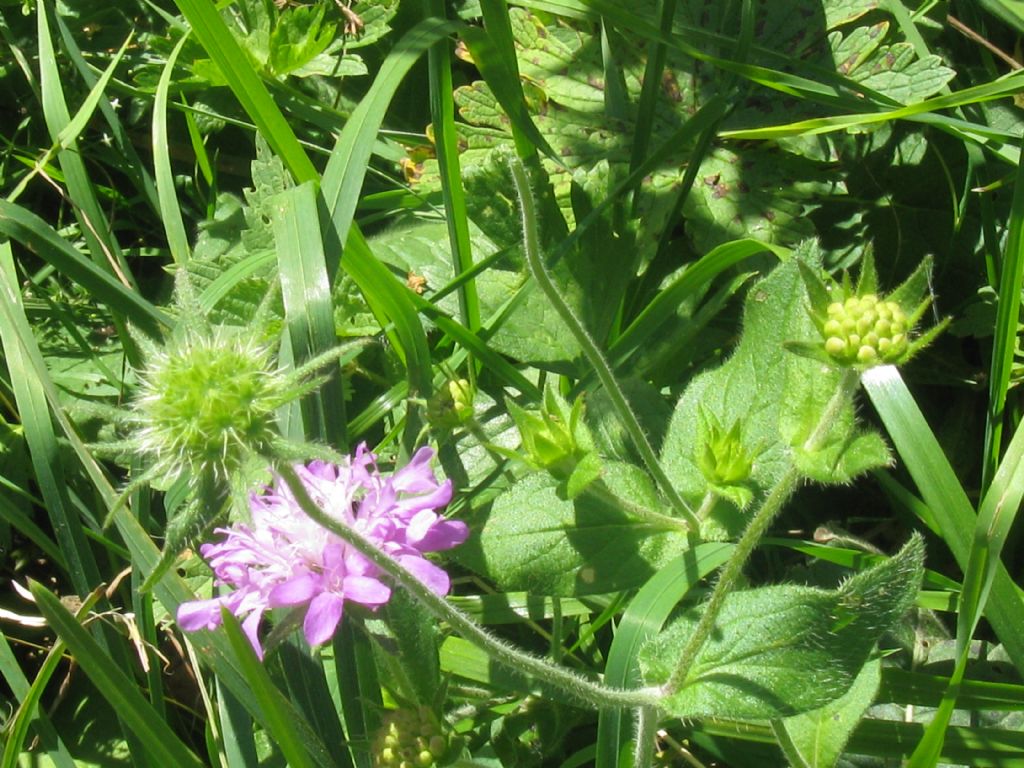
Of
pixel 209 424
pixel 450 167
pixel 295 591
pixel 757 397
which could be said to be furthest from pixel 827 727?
pixel 450 167

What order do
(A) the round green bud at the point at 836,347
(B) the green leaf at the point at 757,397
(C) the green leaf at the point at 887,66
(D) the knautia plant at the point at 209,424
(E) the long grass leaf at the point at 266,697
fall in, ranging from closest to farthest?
1. (D) the knautia plant at the point at 209,424
2. (E) the long grass leaf at the point at 266,697
3. (A) the round green bud at the point at 836,347
4. (B) the green leaf at the point at 757,397
5. (C) the green leaf at the point at 887,66

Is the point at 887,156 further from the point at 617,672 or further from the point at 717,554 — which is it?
the point at 617,672

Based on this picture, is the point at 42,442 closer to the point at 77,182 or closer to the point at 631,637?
the point at 77,182

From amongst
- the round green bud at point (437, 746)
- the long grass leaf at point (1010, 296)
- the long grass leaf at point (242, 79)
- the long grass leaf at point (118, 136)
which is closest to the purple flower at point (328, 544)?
the round green bud at point (437, 746)

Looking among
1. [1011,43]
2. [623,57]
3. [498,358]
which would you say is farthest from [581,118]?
[1011,43]

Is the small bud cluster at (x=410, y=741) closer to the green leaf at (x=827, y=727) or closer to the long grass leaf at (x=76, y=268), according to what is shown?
the green leaf at (x=827, y=727)

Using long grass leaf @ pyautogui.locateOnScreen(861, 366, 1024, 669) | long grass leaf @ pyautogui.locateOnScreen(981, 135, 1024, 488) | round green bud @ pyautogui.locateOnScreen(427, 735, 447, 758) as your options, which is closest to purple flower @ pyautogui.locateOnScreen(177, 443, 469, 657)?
round green bud @ pyautogui.locateOnScreen(427, 735, 447, 758)
